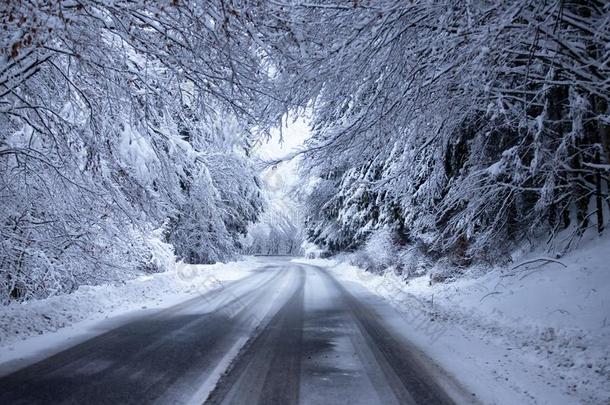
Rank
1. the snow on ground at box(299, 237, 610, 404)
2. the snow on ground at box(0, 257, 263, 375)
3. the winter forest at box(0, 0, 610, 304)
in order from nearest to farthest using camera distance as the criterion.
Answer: the winter forest at box(0, 0, 610, 304), the snow on ground at box(299, 237, 610, 404), the snow on ground at box(0, 257, 263, 375)

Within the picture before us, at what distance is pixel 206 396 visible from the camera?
482 centimetres

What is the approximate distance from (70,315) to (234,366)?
5.07 metres

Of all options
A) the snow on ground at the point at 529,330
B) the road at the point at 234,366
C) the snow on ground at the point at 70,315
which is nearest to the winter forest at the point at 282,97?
the snow on ground at the point at 70,315

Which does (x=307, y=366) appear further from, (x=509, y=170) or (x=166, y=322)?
(x=509, y=170)

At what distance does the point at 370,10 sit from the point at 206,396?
186 inches

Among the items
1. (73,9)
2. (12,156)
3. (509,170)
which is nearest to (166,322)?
(12,156)

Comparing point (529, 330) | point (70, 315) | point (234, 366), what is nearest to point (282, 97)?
point (234, 366)

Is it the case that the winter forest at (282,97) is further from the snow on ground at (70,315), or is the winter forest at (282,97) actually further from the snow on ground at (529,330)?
the snow on ground at (529,330)

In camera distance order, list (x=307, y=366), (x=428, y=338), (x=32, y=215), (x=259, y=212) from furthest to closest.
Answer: (x=259, y=212)
(x=32, y=215)
(x=428, y=338)
(x=307, y=366)

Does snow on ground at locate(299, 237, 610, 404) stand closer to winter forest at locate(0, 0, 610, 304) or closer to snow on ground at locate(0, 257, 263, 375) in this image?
winter forest at locate(0, 0, 610, 304)

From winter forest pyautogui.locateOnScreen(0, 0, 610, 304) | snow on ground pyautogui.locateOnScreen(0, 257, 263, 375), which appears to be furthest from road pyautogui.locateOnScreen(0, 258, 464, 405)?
winter forest pyautogui.locateOnScreen(0, 0, 610, 304)

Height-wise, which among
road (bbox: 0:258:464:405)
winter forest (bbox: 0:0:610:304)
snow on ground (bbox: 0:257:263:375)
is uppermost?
winter forest (bbox: 0:0:610:304)

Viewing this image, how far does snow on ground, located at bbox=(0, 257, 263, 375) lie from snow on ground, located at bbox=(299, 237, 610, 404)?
582 centimetres

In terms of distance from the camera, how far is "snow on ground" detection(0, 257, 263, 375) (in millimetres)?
6873
